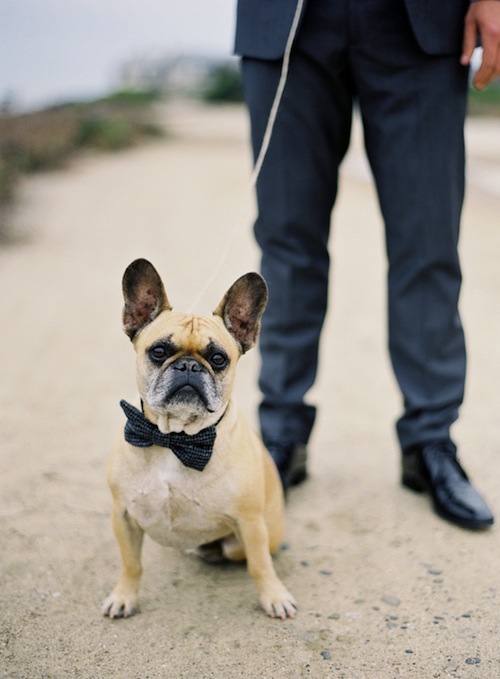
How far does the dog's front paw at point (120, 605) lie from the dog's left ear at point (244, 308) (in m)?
0.72

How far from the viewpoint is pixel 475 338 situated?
4547mm

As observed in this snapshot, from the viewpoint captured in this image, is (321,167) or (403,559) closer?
(403,559)

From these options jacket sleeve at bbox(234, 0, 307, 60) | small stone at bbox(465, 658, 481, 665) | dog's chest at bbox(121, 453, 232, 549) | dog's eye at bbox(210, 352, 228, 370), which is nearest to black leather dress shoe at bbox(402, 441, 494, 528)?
small stone at bbox(465, 658, 481, 665)

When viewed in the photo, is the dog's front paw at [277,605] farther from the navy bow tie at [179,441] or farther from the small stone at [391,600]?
the navy bow tie at [179,441]

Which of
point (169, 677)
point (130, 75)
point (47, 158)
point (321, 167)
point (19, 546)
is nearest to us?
point (169, 677)

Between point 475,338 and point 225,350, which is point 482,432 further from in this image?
point 225,350

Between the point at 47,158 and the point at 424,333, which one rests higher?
the point at 424,333

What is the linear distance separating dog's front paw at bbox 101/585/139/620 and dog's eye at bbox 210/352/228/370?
0.67 meters

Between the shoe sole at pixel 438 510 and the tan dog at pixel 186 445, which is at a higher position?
the tan dog at pixel 186 445

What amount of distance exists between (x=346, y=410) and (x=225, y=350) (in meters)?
1.78

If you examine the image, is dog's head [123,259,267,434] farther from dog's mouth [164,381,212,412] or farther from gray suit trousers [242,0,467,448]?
gray suit trousers [242,0,467,448]

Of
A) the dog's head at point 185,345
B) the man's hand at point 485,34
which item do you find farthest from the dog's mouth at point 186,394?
the man's hand at point 485,34

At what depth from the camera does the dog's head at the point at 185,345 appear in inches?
71.2

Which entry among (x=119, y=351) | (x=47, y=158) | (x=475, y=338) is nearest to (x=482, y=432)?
(x=475, y=338)
